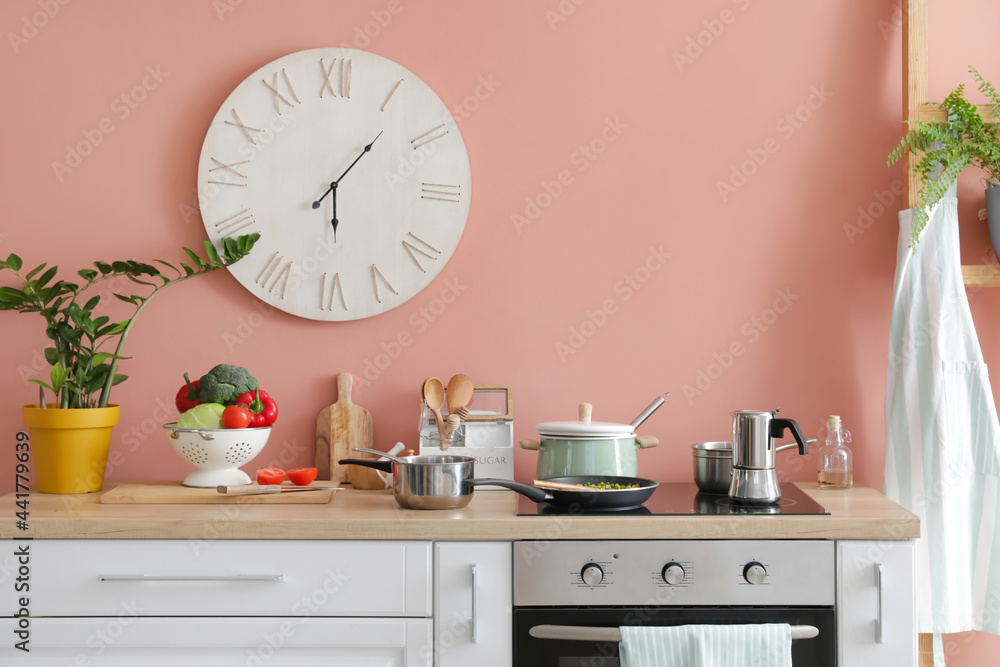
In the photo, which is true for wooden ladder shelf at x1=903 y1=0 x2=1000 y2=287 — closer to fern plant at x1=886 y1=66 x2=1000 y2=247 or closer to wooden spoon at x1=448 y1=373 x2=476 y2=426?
fern plant at x1=886 y1=66 x2=1000 y2=247

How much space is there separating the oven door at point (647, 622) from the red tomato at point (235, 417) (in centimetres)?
85

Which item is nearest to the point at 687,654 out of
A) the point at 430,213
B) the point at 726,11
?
the point at 430,213

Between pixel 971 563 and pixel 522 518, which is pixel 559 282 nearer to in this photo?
pixel 522 518

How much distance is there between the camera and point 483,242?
7.04ft

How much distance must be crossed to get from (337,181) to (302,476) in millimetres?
806

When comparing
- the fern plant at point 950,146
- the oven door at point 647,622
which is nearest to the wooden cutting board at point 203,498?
the oven door at point 647,622

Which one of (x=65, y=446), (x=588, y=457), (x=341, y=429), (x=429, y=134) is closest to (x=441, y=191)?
(x=429, y=134)

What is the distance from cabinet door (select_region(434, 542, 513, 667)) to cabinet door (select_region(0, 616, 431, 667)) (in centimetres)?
5

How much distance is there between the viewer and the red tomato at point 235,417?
1.87 m

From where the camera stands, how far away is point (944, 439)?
1.90 metres

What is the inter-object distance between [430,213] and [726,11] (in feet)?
3.29

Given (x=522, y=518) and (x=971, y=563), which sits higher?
(x=522, y=518)

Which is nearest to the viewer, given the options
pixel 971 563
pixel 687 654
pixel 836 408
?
pixel 687 654

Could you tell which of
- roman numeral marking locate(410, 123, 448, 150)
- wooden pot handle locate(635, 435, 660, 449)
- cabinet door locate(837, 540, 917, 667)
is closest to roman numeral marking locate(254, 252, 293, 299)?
roman numeral marking locate(410, 123, 448, 150)
